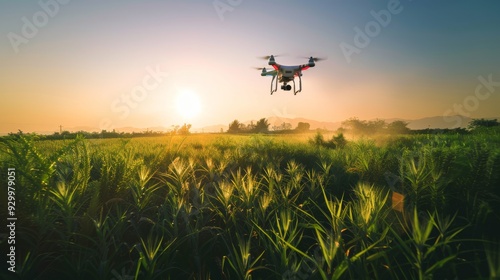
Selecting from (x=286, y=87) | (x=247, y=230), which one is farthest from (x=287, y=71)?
(x=247, y=230)

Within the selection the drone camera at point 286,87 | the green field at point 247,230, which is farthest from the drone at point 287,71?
the green field at point 247,230

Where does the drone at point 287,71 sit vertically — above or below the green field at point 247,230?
above

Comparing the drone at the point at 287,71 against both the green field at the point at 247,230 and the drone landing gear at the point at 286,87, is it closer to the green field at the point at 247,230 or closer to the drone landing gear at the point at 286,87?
the drone landing gear at the point at 286,87

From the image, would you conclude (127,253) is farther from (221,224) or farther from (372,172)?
→ (372,172)

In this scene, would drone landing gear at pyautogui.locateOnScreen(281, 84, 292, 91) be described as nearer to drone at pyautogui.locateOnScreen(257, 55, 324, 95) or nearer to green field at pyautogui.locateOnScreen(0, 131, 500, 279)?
drone at pyautogui.locateOnScreen(257, 55, 324, 95)

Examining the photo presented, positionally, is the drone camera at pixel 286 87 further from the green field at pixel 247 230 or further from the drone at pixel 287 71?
the green field at pixel 247 230

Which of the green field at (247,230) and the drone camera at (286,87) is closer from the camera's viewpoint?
the green field at (247,230)

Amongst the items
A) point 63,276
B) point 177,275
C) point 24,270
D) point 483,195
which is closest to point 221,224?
point 177,275

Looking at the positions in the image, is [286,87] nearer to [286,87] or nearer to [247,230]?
[286,87]

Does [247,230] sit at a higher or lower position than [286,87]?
lower

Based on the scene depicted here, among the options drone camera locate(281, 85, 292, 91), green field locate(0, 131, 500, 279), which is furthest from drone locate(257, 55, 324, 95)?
green field locate(0, 131, 500, 279)

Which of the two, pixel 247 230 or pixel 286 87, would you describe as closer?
pixel 247 230

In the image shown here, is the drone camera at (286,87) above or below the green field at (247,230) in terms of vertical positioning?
above
